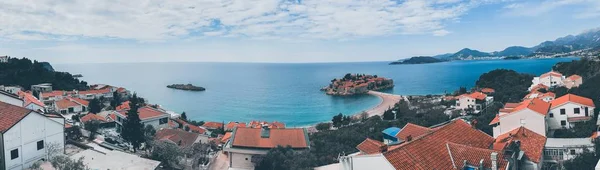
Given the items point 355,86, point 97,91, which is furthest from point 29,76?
point 355,86

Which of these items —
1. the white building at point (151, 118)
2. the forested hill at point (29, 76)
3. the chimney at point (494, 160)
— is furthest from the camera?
the forested hill at point (29, 76)

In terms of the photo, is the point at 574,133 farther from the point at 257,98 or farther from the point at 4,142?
the point at 257,98

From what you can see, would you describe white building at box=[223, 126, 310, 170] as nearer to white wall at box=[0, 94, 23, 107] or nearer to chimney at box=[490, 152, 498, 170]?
chimney at box=[490, 152, 498, 170]

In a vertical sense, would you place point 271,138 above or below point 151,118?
above

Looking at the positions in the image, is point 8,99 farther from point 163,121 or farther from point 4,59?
point 4,59

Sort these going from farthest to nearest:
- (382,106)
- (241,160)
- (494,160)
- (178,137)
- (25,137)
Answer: (382,106) < (178,137) < (241,160) < (25,137) < (494,160)

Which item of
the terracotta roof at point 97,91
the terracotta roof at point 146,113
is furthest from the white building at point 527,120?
the terracotta roof at point 97,91

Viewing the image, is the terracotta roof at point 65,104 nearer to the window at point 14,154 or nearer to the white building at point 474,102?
the window at point 14,154

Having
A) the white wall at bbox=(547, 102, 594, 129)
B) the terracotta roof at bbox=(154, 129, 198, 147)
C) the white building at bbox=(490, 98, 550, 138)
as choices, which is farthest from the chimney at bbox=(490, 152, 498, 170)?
the white wall at bbox=(547, 102, 594, 129)
